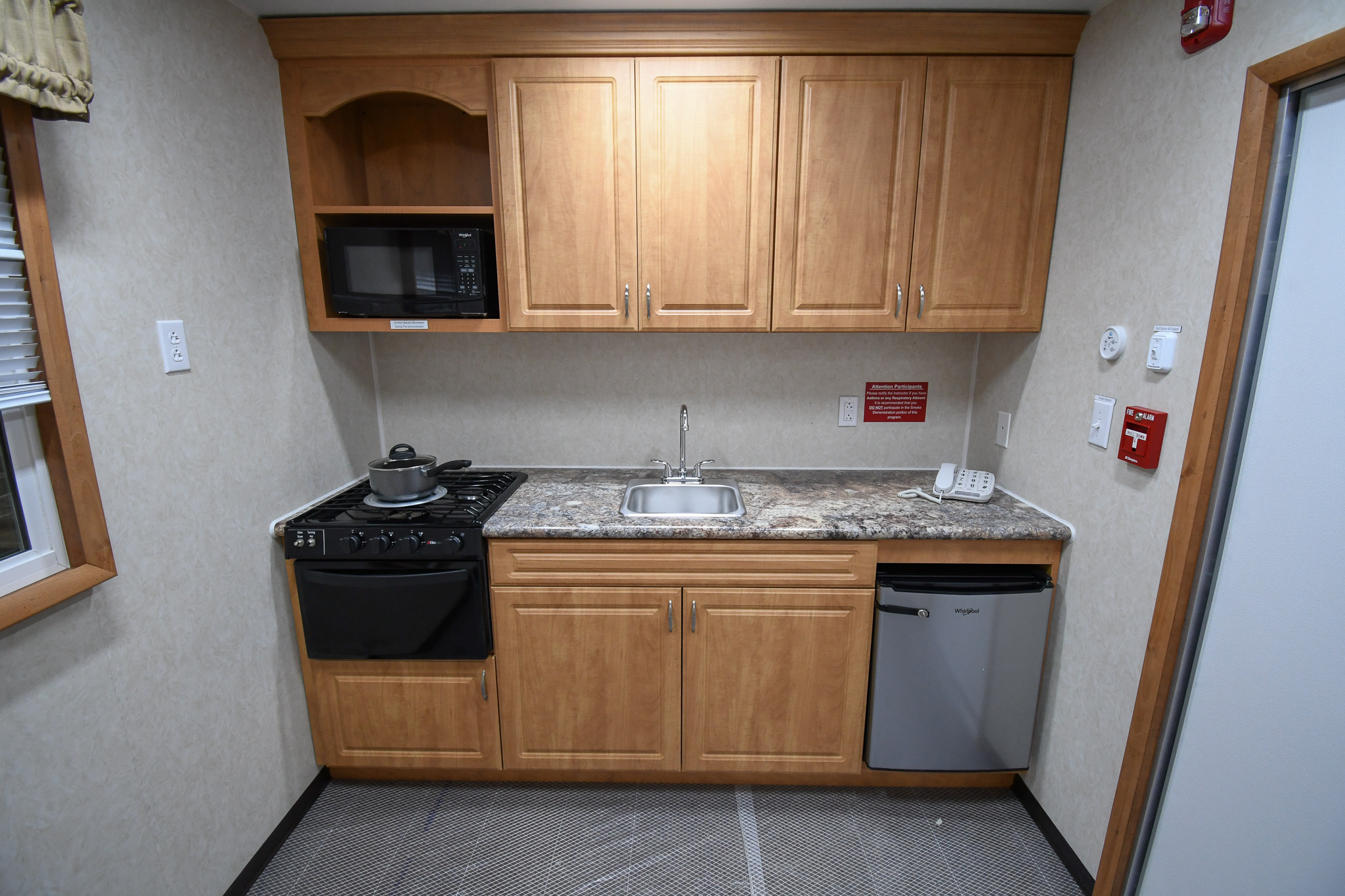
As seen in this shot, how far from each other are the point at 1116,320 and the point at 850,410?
936 millimetres

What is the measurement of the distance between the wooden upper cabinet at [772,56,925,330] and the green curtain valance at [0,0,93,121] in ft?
5.28

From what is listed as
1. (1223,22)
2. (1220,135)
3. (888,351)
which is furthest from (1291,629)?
(888,351)

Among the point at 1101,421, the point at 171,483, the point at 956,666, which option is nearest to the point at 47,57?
the point at 171,483

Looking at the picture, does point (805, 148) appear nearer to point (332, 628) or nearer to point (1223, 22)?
point (1223, 22)

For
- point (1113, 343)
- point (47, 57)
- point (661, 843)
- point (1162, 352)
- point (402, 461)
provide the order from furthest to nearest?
point (402, 461) < point (661, 843) < point (1113, 343) < point (1162, 352) < point (47, 57)

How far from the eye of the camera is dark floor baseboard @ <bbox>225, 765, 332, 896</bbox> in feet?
5.38

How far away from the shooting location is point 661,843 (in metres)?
1.81

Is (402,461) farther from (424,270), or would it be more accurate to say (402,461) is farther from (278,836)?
(278,836)

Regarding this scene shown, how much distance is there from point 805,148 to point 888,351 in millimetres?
844

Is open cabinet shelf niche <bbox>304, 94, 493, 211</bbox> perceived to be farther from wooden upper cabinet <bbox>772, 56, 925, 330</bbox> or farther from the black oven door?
the black oven door

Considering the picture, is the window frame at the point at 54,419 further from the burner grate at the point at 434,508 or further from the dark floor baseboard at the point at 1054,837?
the dark floor baseboard at the point at 1054,837

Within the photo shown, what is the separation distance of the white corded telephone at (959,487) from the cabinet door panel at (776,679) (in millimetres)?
445

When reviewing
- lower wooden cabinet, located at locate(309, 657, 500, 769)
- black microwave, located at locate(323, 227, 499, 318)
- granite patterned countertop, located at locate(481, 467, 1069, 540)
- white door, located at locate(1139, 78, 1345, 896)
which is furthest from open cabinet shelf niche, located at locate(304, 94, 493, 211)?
white door, located at locate(1139, 78, 1345, 896)

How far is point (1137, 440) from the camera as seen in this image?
4.72 feet
